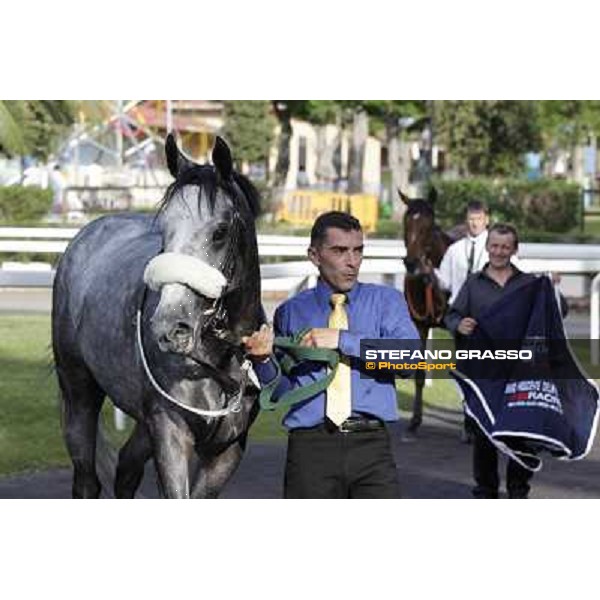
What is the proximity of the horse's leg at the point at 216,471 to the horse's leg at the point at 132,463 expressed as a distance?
97cm

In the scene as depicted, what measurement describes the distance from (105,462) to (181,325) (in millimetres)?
2424

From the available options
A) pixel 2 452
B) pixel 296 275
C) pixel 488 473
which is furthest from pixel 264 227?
pixel 488 473

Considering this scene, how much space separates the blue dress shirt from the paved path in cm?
285

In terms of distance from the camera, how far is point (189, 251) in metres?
5.20

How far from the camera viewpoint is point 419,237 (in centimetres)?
1081

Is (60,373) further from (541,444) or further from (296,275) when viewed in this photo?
(296,275)

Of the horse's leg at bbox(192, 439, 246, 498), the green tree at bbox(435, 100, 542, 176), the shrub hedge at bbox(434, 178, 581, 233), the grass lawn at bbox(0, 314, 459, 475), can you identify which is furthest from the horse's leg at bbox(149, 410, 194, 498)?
the green tree at bbox(435, 100, 542, 176)

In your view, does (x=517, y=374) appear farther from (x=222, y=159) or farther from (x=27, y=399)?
(x=27, y=399)

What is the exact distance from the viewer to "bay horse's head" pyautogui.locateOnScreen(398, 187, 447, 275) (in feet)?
35.2

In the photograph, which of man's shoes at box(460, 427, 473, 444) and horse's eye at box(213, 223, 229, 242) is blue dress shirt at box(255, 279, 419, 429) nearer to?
horse's eye at box(213, 223, 229, 242)

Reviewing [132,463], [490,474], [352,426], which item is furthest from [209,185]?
[490,474]

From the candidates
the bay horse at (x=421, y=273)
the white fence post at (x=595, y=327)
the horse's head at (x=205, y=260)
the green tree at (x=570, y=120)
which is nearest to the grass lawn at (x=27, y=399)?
the bay horse at (x=421, y=273)

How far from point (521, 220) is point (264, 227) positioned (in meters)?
4.87

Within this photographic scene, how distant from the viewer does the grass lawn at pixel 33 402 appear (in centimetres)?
956
